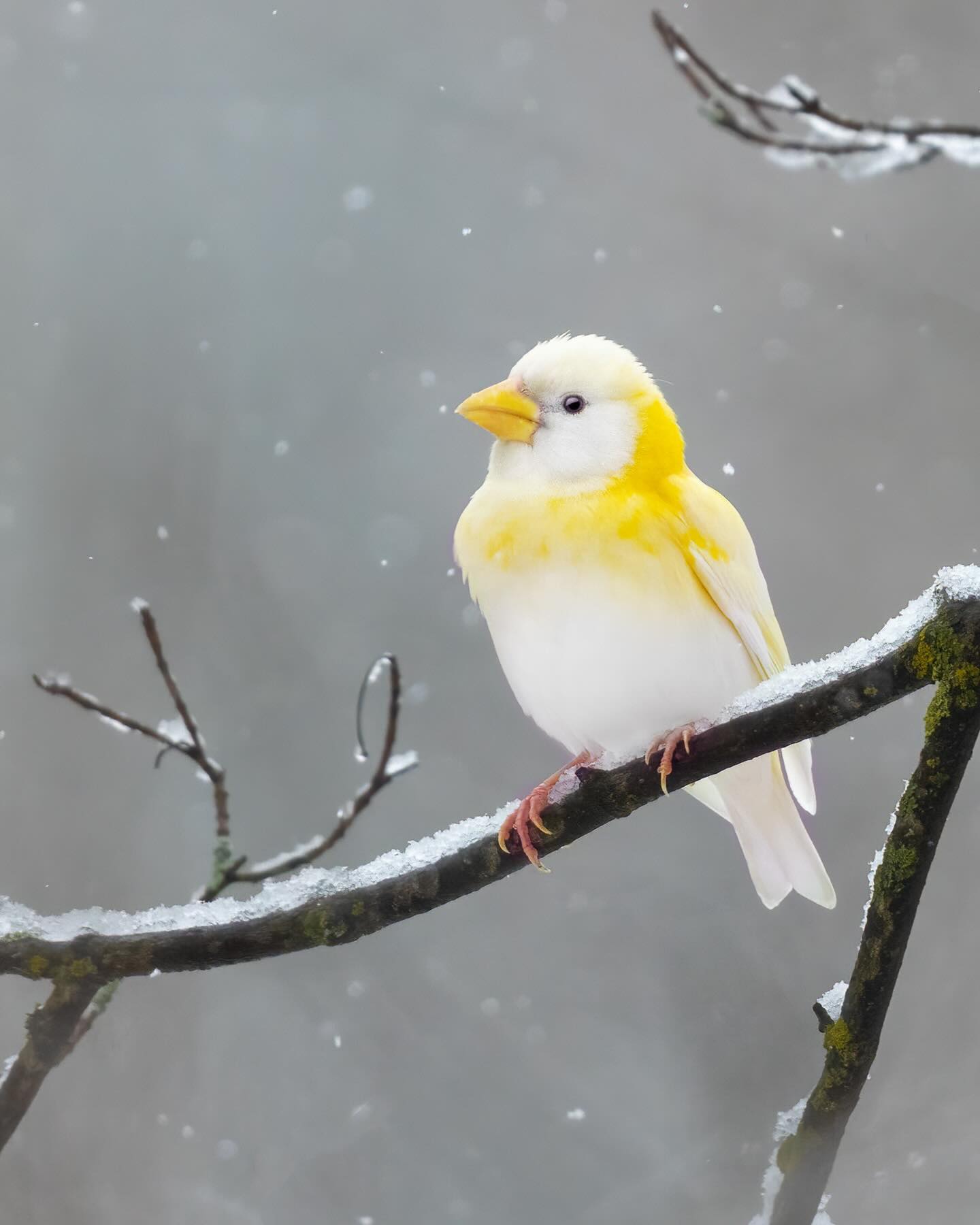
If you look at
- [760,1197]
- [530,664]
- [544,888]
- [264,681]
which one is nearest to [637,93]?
[264,681]

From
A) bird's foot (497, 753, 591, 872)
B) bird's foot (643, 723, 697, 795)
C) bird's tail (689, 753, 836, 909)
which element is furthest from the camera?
Result: bird's tail (689, 753, 836, 909)

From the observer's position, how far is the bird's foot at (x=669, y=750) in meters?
1.01

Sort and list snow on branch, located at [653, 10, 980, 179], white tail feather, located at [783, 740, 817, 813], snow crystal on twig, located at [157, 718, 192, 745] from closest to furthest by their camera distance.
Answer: snow on branch, located at [653, 10, 980, 179], snow crystal on twig, located at [157, 718, 192, 745], white tail feather, located at [783, 740, 817, 813]

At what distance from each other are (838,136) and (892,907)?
1.96 feet

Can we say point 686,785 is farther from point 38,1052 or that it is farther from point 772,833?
point 38,1052

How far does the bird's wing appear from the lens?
4.36ft

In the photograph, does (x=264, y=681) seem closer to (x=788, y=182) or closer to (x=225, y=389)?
(x=225, y=389)

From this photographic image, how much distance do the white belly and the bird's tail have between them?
0.69 ft

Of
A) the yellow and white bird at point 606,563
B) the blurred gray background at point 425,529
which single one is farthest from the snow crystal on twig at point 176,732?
the blurred gray background at point 425,529

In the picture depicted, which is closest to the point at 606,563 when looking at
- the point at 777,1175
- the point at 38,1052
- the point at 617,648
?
the point at 617,648

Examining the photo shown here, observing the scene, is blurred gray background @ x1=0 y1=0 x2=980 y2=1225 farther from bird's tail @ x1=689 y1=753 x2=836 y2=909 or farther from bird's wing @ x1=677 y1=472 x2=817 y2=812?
bird's wing @ x1=677 y1=472 x2=817 y2=812

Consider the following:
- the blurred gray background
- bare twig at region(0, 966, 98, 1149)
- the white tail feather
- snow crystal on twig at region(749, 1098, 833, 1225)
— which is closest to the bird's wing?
the white tail feather

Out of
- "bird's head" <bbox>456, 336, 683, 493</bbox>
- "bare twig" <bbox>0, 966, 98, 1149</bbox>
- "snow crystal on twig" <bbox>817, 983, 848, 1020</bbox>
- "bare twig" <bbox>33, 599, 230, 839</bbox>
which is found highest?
"bird's head" <bbox>456, 336, 683, 493</bbox>

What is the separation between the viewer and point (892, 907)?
2.98 feet
